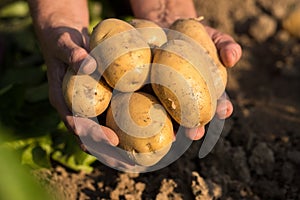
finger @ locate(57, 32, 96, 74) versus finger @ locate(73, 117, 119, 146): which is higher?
finger @ locate(57, 32, 96, 74)

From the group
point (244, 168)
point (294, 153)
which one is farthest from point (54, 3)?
point (294, 153)

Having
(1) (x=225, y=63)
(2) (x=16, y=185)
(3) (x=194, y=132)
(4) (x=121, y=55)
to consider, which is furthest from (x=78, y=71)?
(2) (x=16, y=185)

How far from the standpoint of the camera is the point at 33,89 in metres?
2.38

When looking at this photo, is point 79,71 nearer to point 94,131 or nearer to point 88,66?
point 88,66

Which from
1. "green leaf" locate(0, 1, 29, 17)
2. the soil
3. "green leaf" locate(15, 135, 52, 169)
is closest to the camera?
the soil

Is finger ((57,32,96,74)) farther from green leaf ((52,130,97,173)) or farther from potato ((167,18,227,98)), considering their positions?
green leaf ((52,130,97,173))

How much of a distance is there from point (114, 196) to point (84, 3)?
Answer: 81 cm

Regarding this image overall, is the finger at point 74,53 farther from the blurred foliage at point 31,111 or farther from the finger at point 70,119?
the blurred foliage at point 31,111

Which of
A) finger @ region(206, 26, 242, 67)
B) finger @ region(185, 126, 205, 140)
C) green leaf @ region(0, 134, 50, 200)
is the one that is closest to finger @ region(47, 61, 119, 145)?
finger @ region(185, 126, 205, 140)

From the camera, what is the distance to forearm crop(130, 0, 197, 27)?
2.10 meters

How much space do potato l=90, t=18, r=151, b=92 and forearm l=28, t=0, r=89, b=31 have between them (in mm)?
326

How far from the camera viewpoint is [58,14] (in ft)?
6.19

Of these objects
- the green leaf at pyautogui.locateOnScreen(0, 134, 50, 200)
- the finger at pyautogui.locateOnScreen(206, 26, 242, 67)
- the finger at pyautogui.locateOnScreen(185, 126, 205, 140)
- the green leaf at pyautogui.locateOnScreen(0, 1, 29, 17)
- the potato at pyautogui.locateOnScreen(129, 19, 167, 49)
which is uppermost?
the green leaf at pyautogui.locateOnScreen(0, 134, 50, 200)

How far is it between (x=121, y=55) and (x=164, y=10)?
688 mm
